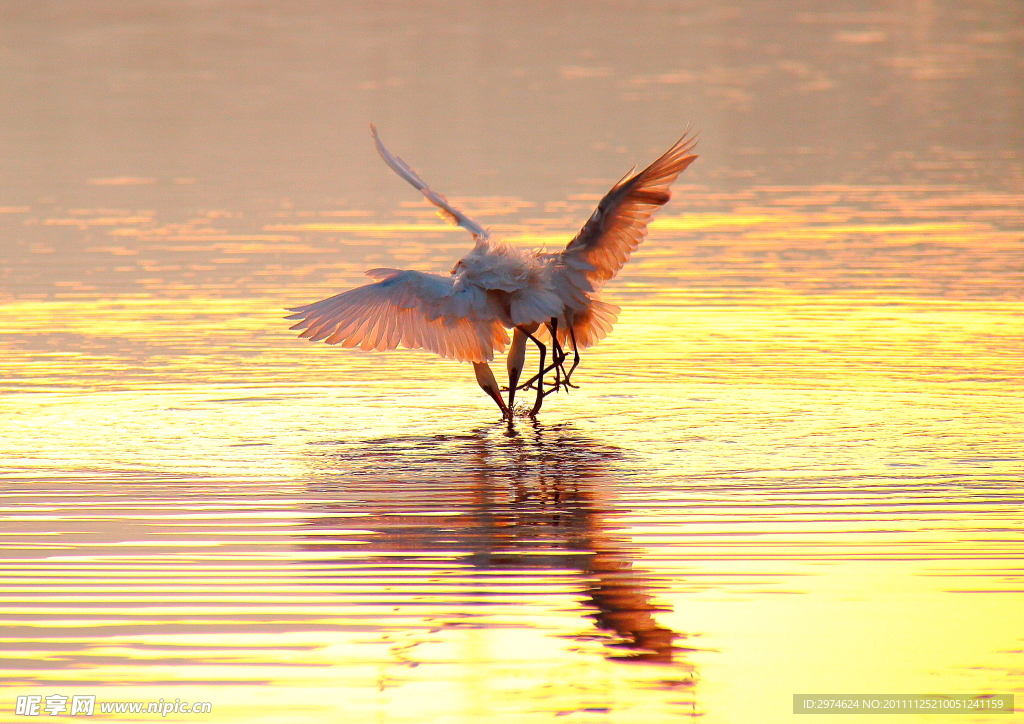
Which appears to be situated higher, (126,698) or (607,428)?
(607,428)

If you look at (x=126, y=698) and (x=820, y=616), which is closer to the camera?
(x=126, y=698)

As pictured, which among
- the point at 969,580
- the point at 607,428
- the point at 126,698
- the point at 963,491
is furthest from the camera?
the point at 607,428

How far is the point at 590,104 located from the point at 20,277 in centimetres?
1629

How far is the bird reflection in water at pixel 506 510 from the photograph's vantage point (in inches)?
278

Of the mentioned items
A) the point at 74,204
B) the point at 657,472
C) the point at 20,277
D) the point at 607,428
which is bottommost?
the point at 657,472

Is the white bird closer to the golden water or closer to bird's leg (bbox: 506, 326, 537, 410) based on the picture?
bird's leg (bbox: 506, 326, 537, 410)

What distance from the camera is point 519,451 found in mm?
9992

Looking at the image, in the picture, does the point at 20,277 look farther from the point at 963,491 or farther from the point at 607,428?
the point at 963,491

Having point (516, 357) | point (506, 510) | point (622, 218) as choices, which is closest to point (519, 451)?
point (516, 357)

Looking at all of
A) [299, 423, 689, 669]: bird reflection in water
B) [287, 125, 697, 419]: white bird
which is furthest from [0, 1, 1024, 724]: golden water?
[287, 125, 697, 419]: white bird

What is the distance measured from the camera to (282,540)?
805 centimetres

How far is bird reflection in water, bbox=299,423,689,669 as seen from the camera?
7.07 metres

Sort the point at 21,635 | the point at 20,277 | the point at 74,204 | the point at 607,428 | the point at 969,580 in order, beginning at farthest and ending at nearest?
1. the point at 74,204
2. the point at 20,277
3. the point at 607,428
4. the point at 969,580
5. the point at 21,635

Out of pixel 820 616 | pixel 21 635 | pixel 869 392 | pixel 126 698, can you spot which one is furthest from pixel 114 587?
pixel 869 392
